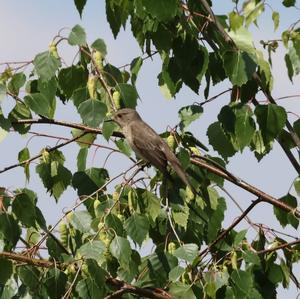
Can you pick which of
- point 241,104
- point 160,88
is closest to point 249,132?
point 241,104

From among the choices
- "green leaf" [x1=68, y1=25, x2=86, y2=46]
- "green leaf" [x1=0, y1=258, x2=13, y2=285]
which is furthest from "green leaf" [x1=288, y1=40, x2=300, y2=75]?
"green leaf" [x1=0, y1=258, x2=13, y2=285]

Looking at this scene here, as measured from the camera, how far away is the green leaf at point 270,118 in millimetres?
6227

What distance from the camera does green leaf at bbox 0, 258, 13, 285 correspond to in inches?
237

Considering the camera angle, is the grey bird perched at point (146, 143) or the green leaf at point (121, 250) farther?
the grey bird perched at point (146, 143)

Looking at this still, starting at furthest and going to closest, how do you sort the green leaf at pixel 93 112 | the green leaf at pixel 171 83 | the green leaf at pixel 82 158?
the green leaf at pixel 82 158 < the green leaf at pixel 171 83 < the green leaf at pixel 93 112

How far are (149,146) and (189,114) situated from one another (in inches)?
71.1

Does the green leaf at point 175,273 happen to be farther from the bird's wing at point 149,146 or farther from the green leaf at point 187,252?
the bird's wing at point 149,146

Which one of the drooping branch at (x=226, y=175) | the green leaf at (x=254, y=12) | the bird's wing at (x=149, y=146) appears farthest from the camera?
the bird's wing at (x=149, y=146)

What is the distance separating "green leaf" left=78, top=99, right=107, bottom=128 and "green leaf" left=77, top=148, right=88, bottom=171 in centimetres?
110

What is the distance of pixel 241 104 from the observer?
251 inches

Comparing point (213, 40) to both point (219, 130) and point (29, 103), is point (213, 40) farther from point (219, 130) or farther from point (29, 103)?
point (29, 103)

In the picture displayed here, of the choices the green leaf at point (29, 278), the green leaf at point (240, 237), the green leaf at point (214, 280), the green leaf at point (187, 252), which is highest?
the green leaf at point (29, 278)

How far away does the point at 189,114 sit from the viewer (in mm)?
6578

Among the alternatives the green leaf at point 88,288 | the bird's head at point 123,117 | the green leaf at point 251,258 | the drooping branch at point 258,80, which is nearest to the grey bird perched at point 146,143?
the bird's head at point 123,117
